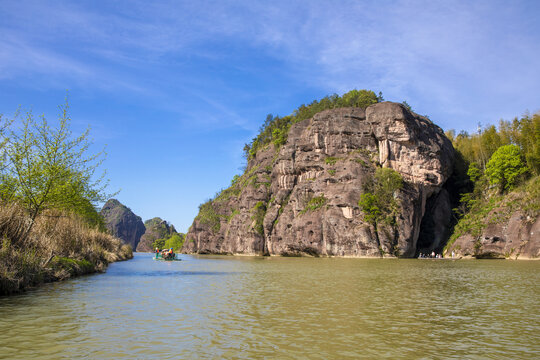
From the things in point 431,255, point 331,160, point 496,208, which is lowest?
point 431,255

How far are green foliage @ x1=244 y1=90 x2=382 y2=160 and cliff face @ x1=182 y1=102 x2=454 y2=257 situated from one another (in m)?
12.4

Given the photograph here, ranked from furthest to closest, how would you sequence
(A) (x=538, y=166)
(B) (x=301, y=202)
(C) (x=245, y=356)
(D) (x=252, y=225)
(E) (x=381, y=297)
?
1. (D) (x=252, y=225)
2. (B) (x=301, y=202)
3. (A) (x=538, y=166)
4. (E) (x=381, y=297)
5. (C) (x=245, y=356)

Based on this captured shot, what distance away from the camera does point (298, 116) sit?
392ft

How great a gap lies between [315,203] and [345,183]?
809 cm

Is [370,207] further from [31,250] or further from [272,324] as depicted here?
[272,324]

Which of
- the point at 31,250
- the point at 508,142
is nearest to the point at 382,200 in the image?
the point at 508,142

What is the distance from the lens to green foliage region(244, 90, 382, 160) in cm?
10350

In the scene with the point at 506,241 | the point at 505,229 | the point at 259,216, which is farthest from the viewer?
the point at 259,216

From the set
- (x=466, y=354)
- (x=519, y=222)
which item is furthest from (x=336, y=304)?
(x=519, y=222)

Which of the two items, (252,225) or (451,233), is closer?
(451,233)

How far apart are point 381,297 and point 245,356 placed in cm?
1037

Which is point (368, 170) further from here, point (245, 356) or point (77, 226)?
point (245, 356)

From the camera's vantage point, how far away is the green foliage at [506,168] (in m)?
69.2

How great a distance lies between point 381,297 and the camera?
16.5 meters
